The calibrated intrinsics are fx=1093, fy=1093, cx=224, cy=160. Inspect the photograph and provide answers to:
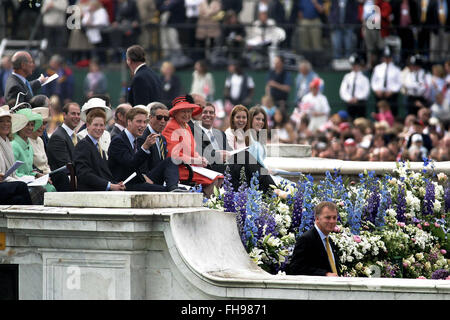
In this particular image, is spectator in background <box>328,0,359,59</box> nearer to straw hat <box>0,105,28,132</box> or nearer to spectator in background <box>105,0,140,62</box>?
spectator in background <box>105,0,140,62</box>

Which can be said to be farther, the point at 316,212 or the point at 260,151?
the point at 260,151

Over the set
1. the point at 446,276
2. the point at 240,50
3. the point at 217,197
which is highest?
the point at 240,50

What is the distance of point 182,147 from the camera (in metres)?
11.7

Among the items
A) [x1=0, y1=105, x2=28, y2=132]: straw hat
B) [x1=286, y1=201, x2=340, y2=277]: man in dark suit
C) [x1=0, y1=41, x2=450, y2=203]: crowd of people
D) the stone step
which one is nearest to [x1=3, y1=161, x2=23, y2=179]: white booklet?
[x1=0, y1=41, x2=450, y2=203]: crowd of people

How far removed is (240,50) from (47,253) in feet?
51.0

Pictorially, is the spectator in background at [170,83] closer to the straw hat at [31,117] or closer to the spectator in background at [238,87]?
the spectator in background at [238,87]

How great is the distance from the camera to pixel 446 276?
1016 centimetres

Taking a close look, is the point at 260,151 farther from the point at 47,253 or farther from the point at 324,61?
the point at 324,61

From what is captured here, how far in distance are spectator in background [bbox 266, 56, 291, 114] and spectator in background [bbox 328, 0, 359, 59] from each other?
4.08 feet

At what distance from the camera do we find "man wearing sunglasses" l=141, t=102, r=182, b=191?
1116cm

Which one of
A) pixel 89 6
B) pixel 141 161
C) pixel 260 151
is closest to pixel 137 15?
pixel 89 6

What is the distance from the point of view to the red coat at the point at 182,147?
1164 centimetres

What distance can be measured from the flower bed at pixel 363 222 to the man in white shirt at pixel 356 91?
34.3ft

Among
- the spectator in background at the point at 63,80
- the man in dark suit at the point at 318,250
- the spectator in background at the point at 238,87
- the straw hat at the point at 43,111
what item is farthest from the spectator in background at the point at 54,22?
the man in dark suit at the point at 318,250
